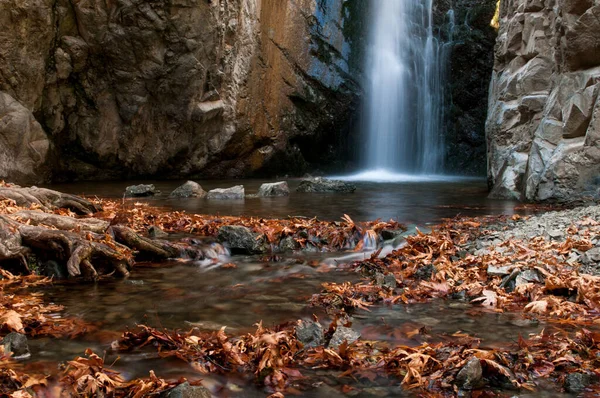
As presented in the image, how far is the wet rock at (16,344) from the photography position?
9.32 ft

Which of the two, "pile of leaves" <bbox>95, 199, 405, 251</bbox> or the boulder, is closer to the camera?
"pile of leaves" <bbox>95, 199, 405, 251</bbox>

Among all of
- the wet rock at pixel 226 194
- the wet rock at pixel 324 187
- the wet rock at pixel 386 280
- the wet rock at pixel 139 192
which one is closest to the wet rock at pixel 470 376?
the wet rock at pixel 386 280

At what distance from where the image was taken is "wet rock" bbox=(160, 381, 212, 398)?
2.33 metres

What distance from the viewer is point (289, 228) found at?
22.1 ft

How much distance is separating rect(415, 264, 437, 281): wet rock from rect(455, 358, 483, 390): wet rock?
218 centimetres

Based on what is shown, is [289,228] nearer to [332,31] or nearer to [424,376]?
[424,376]

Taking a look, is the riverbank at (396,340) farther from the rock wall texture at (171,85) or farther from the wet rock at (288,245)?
the rock wall texture at (171,85)

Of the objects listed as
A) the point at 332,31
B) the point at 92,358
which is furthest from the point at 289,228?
the point at 332,31

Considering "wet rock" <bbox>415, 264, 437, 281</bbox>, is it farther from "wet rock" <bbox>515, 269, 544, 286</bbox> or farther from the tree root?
the tree root

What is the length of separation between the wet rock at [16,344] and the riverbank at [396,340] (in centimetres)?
8

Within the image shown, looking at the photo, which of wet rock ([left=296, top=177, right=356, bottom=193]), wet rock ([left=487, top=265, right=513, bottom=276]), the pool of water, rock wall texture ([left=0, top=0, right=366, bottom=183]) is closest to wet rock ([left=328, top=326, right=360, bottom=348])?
wet rock ([left=487, top=265, right=513, bottom=276])

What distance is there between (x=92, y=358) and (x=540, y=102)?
12305mm

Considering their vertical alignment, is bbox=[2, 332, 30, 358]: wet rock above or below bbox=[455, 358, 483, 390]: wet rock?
above

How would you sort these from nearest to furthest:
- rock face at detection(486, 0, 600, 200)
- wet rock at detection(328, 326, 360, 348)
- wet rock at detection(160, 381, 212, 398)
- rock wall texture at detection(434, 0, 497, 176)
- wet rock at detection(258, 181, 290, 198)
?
wet rock at detection(160, 381, 212, 398), wet rock at detection(328, 326, 360, 348), rock face at detection(486, 0, 600, 200), wet rock at detection(258, 181, 290, 198), rock wall texture at detection(434, 0, 497, 176)
